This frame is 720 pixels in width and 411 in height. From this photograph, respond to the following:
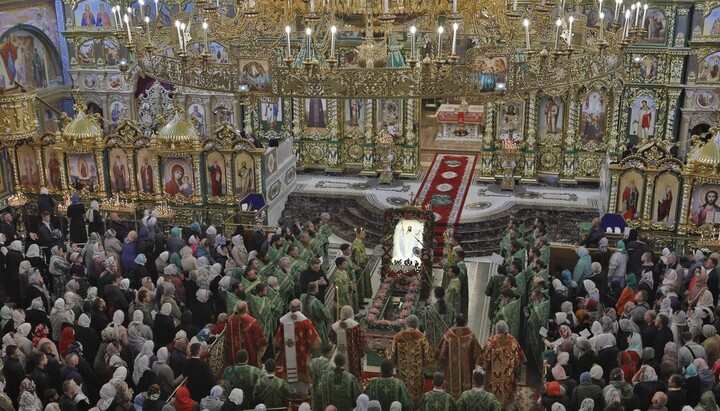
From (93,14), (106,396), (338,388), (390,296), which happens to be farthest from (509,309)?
(93,14)

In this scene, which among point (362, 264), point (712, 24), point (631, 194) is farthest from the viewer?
point (712, 24)

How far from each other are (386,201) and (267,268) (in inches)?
309

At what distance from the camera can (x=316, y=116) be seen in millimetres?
23953

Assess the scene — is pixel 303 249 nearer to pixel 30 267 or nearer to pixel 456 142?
pixel 30 267

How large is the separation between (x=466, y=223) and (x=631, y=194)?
3.97 metres

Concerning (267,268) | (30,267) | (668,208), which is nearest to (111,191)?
(30,267)

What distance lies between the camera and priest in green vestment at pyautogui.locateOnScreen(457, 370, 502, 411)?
32.2ft

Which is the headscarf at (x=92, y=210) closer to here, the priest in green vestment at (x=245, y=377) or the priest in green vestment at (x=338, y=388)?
the priest in green vestment at (x=245, y=377)

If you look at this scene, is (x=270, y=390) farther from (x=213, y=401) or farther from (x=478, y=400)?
(x=478, y=400)

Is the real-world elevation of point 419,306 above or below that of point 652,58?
below

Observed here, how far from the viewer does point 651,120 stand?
73.4 ft

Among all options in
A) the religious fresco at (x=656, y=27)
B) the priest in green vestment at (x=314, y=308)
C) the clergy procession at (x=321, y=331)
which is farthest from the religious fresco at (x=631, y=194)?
the priest in green vestment at (x=314, y=308)

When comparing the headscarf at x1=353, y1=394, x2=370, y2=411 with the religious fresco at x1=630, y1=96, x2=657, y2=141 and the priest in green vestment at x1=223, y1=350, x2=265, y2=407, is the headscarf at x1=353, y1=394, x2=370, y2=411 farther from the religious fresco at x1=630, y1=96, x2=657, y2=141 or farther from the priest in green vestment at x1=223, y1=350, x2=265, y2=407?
the religious fresco at x1=630, y1=96, x2=657, y2=141

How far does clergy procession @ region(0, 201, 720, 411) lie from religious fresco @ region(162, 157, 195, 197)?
2.97 meters
